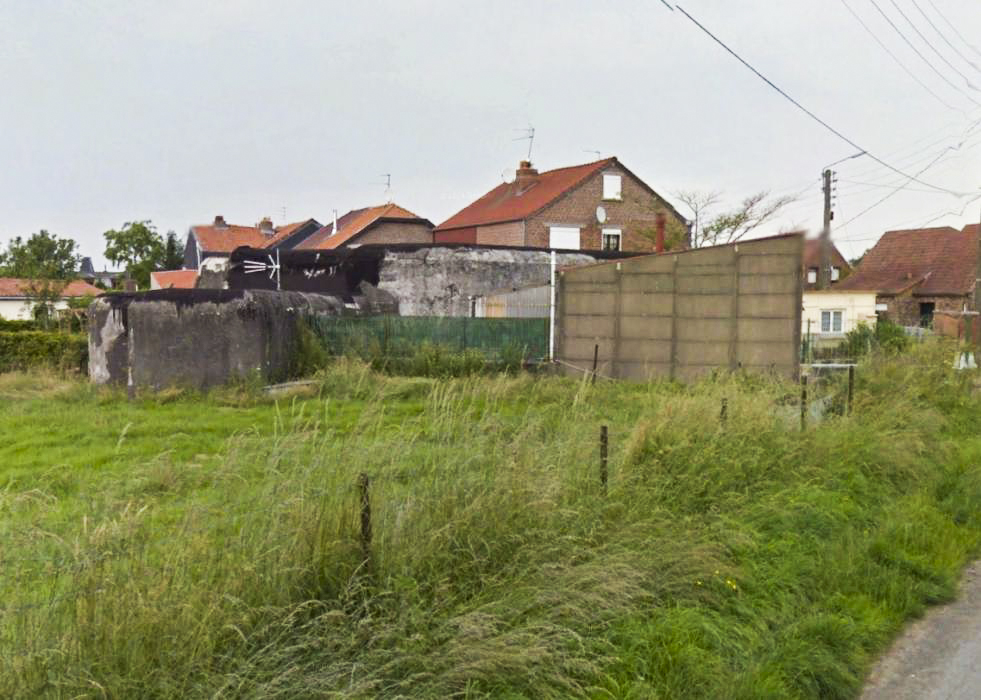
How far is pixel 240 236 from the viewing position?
6072 cm

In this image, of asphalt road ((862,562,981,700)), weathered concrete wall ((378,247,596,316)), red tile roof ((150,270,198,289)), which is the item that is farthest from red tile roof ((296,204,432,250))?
asphalt road ((862,562,981,700))

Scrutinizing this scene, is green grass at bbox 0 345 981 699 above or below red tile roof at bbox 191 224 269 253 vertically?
below

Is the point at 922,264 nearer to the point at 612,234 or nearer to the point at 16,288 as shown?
the point at 612,234

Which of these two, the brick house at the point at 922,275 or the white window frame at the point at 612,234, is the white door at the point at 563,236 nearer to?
the white window frame at the point at 612,234

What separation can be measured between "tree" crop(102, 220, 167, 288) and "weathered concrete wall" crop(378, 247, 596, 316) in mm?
49726

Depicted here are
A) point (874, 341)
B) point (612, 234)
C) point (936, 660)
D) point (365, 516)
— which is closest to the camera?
point (365, 516)

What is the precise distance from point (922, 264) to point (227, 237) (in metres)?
41.6

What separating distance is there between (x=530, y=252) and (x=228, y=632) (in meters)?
24.2

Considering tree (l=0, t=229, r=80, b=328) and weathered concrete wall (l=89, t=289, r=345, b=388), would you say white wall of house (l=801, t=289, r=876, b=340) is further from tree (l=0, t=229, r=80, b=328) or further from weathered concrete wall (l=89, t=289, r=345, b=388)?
tree (l=0, t=229, r=80, b=328)

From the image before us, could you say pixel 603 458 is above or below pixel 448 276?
below

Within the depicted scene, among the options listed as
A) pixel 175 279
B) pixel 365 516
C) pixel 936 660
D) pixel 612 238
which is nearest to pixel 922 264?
pixel 612 238

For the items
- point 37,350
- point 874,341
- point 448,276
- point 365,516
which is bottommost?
point 37,350

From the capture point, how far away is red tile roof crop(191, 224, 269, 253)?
2283 inches

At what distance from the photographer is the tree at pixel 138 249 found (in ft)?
232
